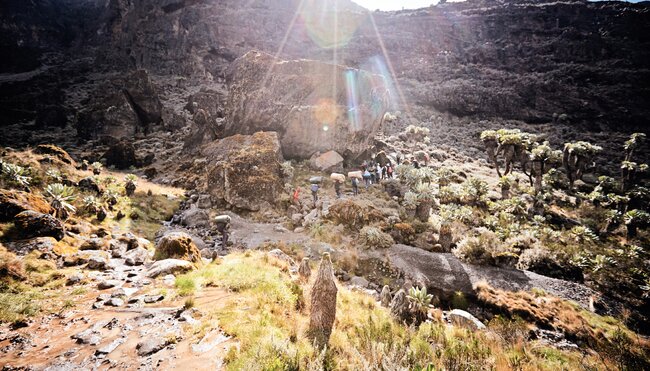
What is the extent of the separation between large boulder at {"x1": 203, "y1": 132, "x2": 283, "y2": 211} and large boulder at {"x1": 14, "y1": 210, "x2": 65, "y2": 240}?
10.5 meters

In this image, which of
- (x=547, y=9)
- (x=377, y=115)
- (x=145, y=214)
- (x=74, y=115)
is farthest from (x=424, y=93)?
(x=74, y=115)

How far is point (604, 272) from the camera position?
14.6 meters

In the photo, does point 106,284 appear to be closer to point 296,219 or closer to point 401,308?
point 401,308

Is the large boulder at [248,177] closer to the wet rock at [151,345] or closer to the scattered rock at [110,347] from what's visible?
the scattered rock at [110,347]

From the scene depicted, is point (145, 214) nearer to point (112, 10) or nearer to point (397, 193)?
point (397, 193)

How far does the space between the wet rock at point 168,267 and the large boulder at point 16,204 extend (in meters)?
5.47

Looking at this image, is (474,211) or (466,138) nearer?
(474,211)

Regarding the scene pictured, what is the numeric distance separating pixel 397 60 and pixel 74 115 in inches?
2928

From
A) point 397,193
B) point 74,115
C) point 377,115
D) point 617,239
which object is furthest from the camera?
point 74,115

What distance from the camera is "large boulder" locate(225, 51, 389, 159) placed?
91.6 ft

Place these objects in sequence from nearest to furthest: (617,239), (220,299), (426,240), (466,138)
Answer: (220,299) < (426,240) < (617,239) < (466,138)

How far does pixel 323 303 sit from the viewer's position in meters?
6.66

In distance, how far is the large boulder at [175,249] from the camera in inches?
406

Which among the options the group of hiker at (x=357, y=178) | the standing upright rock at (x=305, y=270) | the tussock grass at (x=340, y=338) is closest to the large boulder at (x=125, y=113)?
the group of hiker at (x=357, y=178)
